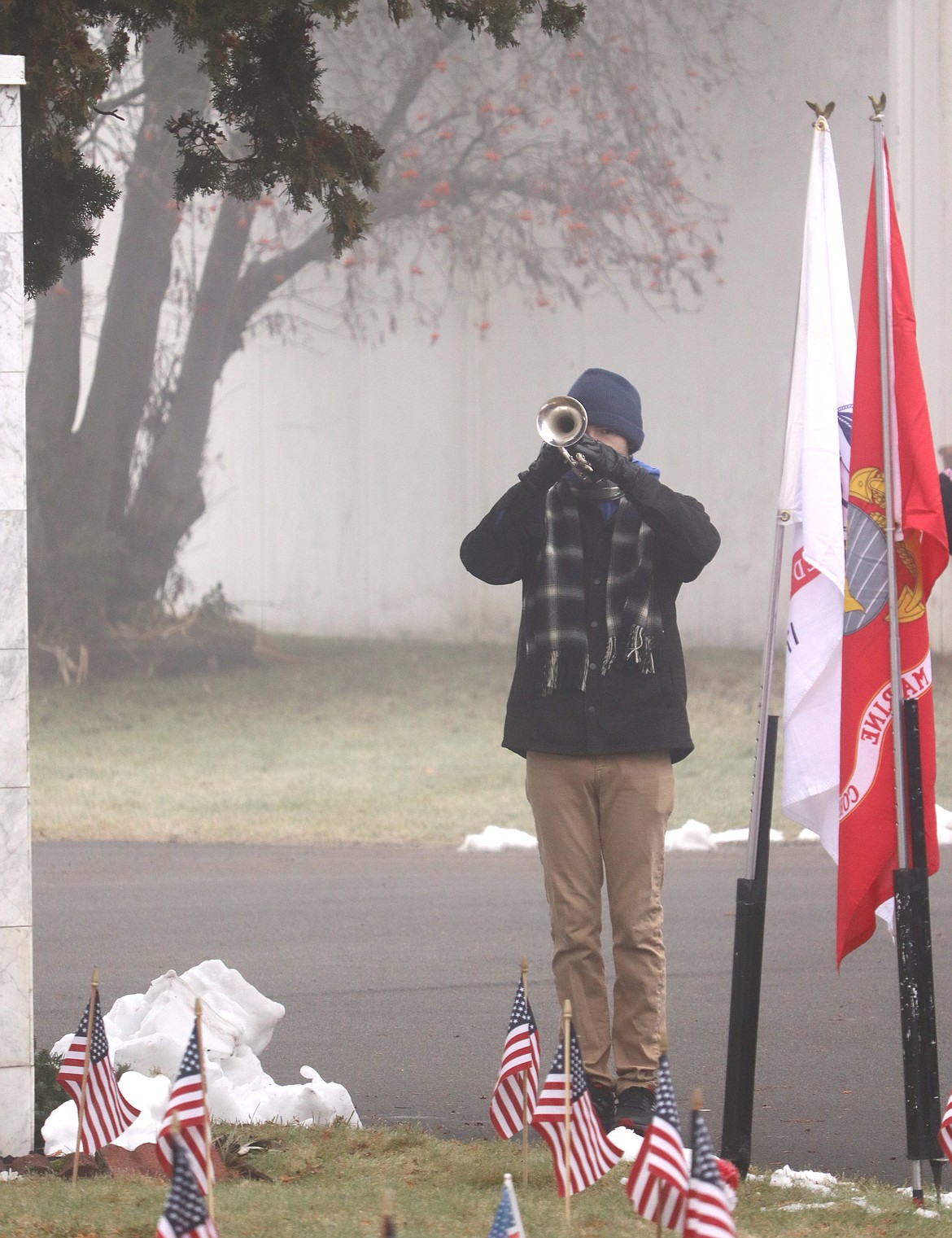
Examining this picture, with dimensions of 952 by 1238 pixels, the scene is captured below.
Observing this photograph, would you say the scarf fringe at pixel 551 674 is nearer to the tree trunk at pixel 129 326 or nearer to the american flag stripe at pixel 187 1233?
the american flag stripe at pixel 187 1233

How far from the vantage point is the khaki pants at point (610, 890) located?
4.82 meters

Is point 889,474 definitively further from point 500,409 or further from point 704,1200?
point 500,409

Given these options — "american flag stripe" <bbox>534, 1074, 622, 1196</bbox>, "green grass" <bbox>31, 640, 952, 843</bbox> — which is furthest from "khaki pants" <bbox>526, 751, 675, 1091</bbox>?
"green grass" <bbox>31, 640, 952, 843</bbox>

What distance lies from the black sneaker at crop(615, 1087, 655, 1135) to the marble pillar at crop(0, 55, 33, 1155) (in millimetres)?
1588

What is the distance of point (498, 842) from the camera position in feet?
37.3

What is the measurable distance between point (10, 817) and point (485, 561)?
1.56 m

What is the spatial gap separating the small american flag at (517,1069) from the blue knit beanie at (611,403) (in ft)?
5.56

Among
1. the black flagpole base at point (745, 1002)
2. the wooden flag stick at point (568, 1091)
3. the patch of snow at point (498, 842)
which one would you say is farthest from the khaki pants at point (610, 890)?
the patch of snow at point (498, 842)

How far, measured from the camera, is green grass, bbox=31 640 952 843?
12438mm

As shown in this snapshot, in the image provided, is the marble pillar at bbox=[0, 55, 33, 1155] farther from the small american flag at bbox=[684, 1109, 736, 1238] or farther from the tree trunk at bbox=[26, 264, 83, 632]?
the tree trunk at bbox=[26, 264, 83, 632]

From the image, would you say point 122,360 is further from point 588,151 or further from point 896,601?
point 896,601

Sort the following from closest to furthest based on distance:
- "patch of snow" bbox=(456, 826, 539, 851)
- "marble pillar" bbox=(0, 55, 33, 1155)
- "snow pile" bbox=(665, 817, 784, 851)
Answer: "marble pillar" bbox=(0, 55, 33, 1155), "snow pile" bbox=(665, 817, 784, 851), "patch of snow" bbox=(456, 826, 539, 851)

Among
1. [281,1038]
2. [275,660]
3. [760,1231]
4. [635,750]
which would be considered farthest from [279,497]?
[760,1231]

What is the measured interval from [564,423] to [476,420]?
45.6 ft
